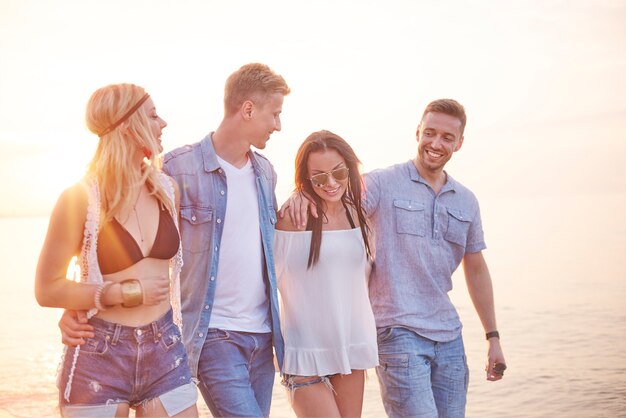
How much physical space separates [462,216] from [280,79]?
175 cm

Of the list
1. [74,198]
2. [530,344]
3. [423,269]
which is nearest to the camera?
[74,198]

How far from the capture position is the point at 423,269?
554cm

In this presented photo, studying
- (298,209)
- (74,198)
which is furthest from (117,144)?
(298,209)

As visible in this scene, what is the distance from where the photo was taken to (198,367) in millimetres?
4520

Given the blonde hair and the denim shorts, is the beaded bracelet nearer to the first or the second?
the denim shorts

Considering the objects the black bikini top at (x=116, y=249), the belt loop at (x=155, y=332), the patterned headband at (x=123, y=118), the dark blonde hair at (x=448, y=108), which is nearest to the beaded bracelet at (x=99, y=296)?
the black bikini top at (x=116, y=249)

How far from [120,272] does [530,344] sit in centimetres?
1601

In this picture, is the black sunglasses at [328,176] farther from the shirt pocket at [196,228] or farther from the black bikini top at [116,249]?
the black bikini top at [116,249]

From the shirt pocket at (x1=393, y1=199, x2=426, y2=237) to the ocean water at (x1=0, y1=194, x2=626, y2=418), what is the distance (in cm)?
737

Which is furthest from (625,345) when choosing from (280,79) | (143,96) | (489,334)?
(143,96)

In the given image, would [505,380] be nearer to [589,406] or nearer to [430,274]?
[589,406]

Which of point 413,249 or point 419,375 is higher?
point 413,249

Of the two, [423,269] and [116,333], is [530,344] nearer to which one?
[423,269]

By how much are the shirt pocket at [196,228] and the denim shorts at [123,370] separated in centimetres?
88
